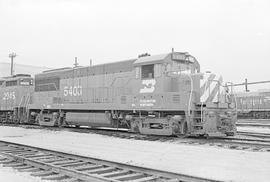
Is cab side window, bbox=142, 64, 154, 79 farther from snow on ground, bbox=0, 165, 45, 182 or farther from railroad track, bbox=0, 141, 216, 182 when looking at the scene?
snow on ground, bbox=0, 165, 45, 182

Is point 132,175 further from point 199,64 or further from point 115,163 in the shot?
point 199,64

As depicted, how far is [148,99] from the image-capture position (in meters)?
13.5

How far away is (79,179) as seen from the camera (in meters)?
6.08

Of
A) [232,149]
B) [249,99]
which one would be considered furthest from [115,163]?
[249,99]

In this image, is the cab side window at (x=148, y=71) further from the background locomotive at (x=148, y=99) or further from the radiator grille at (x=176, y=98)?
the radiator grille at (x=176, y=98)

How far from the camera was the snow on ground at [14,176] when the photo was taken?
20.0 feet

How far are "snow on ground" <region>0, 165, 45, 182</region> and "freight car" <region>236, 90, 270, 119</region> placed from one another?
3370cm

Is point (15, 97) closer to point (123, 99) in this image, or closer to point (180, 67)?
point (123, 99)

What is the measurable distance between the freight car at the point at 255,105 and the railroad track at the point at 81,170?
31995 mm

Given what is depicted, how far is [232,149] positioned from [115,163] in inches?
162

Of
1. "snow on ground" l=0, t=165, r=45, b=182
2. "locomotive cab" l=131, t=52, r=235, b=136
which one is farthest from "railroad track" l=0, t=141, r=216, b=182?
"locomotive cab" l=131, t=52, r=235, b=136

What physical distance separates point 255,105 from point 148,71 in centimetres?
2728

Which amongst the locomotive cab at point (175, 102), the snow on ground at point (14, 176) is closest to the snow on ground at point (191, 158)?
the locomotive cab at point (175, 102)

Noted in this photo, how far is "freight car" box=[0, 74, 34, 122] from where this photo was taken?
21766 millimetres
